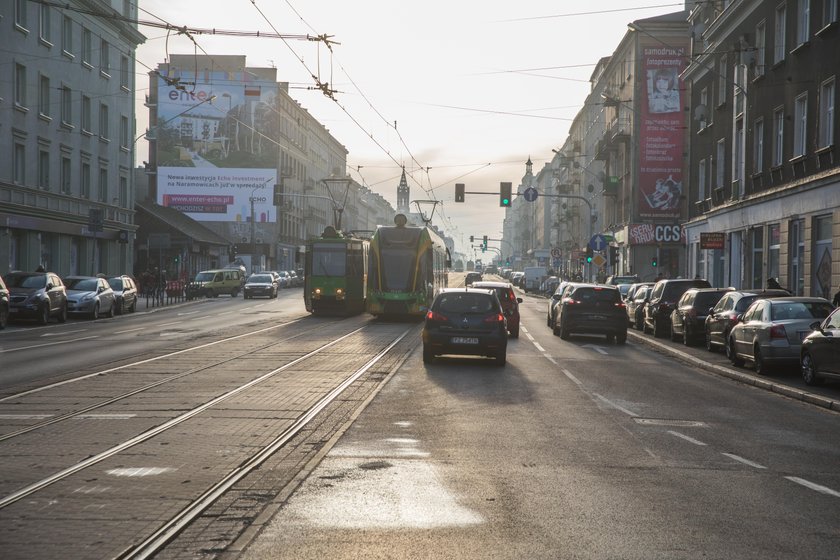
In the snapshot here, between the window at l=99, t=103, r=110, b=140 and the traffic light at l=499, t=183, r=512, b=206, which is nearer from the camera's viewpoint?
the traffic light at l=499, t=183, r=512, b=206

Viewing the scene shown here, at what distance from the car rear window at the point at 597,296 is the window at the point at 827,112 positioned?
6767 mm

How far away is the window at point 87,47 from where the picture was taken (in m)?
47.8

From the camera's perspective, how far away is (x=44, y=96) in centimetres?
4359

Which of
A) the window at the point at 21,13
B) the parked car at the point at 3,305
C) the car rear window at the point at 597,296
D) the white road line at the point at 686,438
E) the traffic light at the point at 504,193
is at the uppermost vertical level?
the window at the point at 21,13

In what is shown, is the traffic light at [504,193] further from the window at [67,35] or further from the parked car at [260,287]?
the window at [67,35]

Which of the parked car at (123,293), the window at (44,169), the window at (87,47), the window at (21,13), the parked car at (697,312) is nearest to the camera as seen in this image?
the parked car at (697,312)

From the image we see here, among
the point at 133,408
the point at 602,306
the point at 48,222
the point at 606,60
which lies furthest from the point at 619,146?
the point at 133,408

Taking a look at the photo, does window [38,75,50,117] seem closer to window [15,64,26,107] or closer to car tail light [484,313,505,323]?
window [15,64,26,107]

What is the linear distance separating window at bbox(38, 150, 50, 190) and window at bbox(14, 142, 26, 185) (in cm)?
174

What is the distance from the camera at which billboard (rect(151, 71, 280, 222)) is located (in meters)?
87.9

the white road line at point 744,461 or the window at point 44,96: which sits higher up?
the window at point 44,96

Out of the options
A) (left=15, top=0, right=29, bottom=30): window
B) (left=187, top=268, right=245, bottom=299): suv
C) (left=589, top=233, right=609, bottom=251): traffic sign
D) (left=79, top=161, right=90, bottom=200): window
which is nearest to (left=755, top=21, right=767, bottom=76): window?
(left=589, top=233, right=609, bottom=251): traffic sign

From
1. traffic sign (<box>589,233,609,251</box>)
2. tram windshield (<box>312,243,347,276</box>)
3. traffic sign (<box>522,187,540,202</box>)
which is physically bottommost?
tram windshield (<box>312,243,347,276</box>)

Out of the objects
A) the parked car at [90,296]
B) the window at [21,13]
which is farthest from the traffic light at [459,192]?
the window at [21,13]
